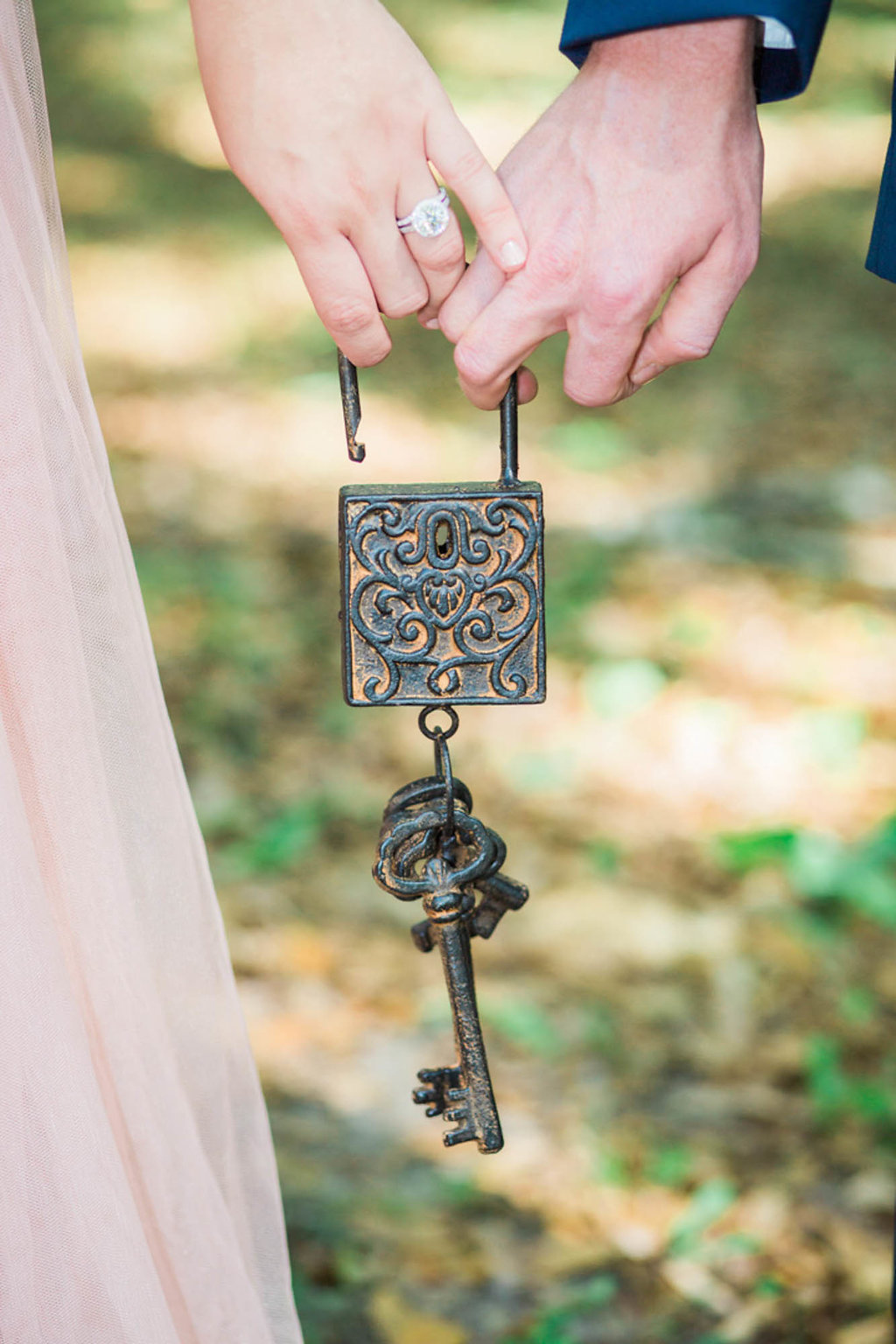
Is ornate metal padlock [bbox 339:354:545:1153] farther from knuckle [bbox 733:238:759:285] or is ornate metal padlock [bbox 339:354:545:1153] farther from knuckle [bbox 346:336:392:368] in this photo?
knuckle [bbox 733:238:759:285]

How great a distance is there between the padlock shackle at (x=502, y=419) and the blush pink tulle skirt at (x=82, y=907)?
0.19 meters

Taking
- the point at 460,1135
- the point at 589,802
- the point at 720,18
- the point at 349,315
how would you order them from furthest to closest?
1. the point at 589,802
2. the point at 460,1135
3. the point at 349,315
4. the point at 720,18

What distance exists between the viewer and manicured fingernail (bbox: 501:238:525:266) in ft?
3.17

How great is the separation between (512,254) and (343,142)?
144mm

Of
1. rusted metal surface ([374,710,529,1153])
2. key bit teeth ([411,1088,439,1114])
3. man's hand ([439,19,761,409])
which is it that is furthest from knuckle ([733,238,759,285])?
key bit teeth ([411,1088,439,1114])

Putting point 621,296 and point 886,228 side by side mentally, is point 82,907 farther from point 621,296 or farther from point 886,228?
point 886,228

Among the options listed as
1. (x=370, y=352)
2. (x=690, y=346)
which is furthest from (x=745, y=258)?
(x=370, y=352)

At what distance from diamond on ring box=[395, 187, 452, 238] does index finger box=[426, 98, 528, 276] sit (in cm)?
1

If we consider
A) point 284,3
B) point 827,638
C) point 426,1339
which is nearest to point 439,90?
point 284,3

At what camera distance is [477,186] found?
94 centimetres

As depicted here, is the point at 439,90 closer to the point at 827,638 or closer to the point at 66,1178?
the point at 66,1178

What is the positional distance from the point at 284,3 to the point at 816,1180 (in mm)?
1459

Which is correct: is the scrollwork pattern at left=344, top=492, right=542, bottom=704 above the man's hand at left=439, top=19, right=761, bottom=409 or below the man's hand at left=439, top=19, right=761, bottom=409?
below

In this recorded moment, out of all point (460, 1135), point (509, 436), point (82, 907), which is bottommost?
point (460, 1135)
